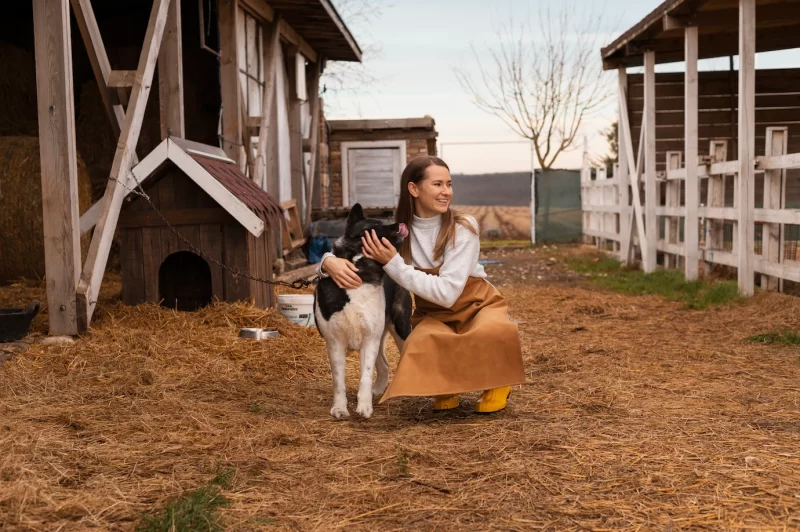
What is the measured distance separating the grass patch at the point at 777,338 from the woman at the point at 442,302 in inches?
119

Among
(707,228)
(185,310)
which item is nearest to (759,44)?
(707,228)

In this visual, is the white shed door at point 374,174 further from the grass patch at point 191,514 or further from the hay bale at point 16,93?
the grass patch at point 191,514

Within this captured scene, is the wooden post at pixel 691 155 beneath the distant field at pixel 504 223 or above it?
above

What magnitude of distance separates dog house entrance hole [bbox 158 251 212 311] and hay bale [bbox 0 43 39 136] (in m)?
4.59

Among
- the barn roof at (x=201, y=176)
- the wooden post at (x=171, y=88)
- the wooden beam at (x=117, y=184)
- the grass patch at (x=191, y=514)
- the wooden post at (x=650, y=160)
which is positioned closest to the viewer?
the grass patch at (x=191, y=514)

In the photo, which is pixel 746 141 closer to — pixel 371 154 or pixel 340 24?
pixel 340 24

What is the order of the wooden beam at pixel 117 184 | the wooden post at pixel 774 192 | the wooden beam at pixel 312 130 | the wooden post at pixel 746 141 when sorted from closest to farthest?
the wooden beam at pixel 117 184 < the wooden post at pixel 774 192 < the wooden post at pixel 746 141 < the wooden beam at pixel 312 130

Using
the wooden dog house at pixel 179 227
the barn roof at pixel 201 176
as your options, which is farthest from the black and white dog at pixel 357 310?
the wooden dog house at pixel 179 227

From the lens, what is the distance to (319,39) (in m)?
14.9

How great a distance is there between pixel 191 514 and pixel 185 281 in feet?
16.2

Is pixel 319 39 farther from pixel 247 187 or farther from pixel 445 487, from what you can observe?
pixel 445 487

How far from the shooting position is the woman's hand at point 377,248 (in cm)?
411

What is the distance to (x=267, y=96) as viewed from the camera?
11.3 m

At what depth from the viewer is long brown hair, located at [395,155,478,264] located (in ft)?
14.1
